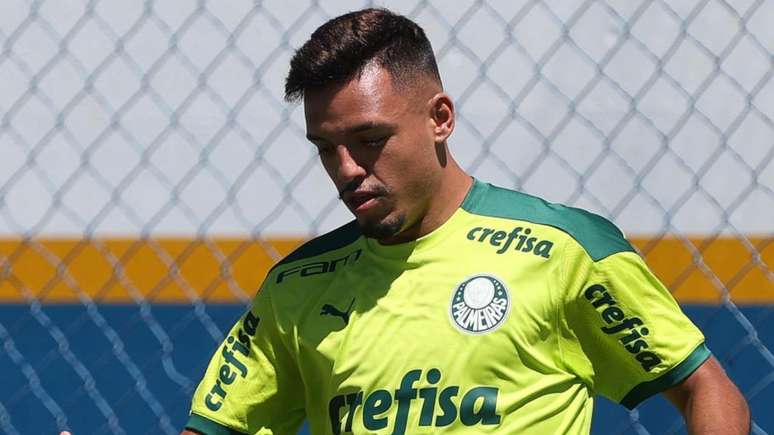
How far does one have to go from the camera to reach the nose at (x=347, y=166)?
2166 millimetres

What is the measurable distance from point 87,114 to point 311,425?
147 centimetres

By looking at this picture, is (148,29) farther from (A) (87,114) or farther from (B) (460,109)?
(B) (460,109)

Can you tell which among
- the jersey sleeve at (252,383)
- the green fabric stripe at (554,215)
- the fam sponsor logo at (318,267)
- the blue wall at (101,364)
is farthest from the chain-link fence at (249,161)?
the jersey sleeve at (252,383)

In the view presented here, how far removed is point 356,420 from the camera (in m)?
2.20

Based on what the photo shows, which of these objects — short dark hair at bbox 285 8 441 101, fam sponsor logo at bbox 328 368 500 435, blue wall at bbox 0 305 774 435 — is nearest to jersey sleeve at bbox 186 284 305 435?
fam sponsor logo at bbox 328 368 500 435

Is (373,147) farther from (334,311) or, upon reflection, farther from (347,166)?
(334,311)

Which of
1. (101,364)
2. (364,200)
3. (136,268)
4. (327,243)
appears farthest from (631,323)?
(101,364)

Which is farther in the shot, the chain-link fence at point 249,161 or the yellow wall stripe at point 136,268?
the yellow wall stripe at point 136,268

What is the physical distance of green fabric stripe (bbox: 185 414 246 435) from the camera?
7.61 ft

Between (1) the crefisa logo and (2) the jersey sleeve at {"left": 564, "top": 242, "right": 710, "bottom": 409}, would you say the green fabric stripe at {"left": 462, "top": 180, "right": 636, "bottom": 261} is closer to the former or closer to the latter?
(2) the jersey sleeve at {"left": 564, "top": 242, "right": 710, "bottom": 409}

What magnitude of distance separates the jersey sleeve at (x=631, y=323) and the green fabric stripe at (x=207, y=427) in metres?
0.57

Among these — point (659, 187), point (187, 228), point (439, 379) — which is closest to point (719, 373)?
point (439, 379)

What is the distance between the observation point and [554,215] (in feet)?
7.33

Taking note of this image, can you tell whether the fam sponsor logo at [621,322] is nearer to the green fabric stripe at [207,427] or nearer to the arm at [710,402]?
the arm at [710,402]
